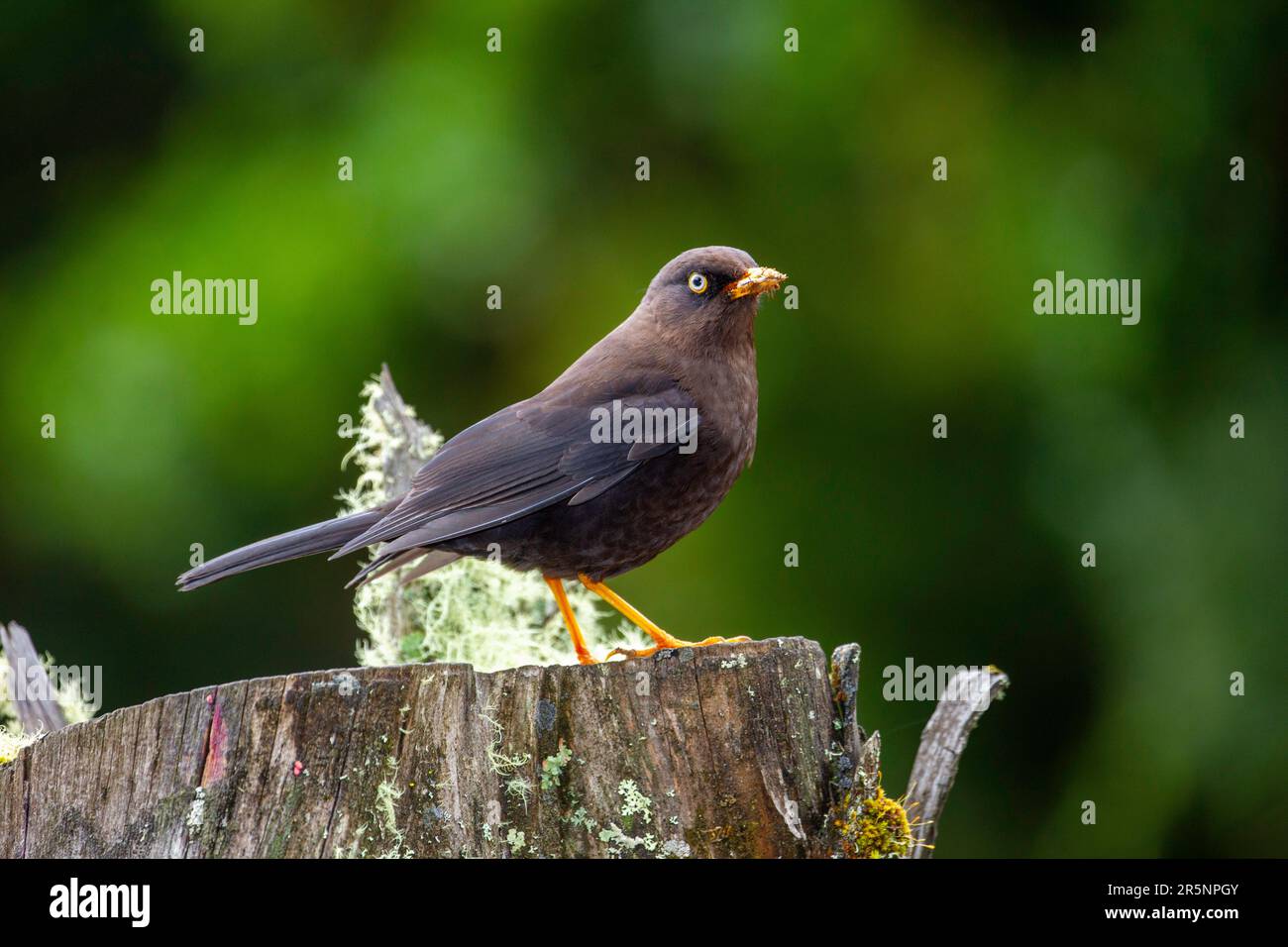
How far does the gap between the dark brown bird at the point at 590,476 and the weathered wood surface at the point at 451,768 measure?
1.07 m

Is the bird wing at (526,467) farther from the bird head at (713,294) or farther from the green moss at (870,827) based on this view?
the green moss at (870,827)

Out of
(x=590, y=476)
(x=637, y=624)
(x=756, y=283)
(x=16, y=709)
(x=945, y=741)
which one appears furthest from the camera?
(x=756, y=283)

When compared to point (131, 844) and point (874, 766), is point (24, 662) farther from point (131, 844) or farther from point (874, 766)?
point (874, 766)

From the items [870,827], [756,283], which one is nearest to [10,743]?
[870,827]

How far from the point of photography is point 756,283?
4.64 metres

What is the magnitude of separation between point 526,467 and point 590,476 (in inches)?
9.2

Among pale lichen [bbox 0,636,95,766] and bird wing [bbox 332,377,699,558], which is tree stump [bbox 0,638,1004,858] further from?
bird wing [bbox 332,377,699,558]

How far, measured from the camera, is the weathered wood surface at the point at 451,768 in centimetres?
294

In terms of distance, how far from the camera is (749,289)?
15.3 ft

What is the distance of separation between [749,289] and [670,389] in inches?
18.8

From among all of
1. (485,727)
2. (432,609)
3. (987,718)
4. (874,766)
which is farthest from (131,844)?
(987,718)

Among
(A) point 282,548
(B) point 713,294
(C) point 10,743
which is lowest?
(C) point 10,743

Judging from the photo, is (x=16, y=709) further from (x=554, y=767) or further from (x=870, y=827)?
(x=870, y=827)

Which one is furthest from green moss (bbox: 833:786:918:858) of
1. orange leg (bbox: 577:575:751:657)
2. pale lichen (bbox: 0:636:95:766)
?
pale lichen (bbox: 0:636:95:766)
